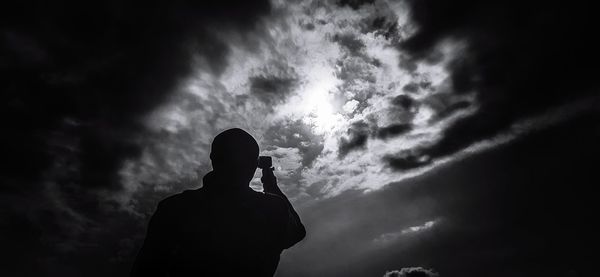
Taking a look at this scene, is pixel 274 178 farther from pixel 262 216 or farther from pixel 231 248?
pixel 231 248

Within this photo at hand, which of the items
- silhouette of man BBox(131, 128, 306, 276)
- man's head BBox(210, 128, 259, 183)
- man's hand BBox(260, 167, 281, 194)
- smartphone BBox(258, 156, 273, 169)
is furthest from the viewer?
smartphone BBox(258, 156, 273, 169)

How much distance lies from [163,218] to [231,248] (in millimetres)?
725

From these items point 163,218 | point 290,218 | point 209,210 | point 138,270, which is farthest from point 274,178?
point 138,270

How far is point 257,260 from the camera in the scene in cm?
326

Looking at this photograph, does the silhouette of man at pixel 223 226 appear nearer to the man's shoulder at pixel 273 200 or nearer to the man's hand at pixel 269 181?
the man's shoulder at pixel 273 200

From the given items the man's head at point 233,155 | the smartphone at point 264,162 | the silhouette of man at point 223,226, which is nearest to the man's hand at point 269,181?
the smartphone at point 264,162

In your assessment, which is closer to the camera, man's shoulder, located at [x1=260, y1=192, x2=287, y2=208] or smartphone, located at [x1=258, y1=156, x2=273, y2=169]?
man's shoulder, located at [x1=260, y1=192, x2=287, y2=208]

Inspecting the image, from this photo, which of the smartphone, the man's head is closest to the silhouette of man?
the man's head

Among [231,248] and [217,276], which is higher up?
[231,248]

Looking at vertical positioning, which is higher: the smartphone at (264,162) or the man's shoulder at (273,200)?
the smartphone at (264,162)

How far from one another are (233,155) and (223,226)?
786 mm

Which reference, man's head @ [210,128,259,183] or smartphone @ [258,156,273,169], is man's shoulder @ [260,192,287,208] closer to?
man's head @ [210,128,259,183]

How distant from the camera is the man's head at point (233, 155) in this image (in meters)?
3.56

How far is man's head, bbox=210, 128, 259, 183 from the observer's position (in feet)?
11.7
